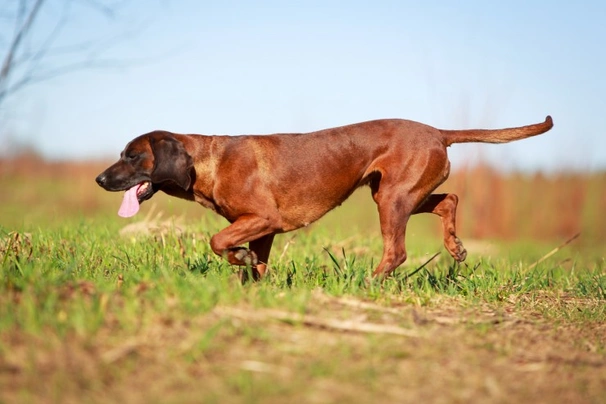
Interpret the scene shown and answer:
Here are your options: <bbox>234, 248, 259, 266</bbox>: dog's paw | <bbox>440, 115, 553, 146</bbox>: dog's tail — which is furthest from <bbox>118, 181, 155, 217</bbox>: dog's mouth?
<bbox>440, 115, 553, 146</bbox>: dog's tail

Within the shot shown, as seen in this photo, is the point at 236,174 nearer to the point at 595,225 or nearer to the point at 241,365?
the point at 241,365

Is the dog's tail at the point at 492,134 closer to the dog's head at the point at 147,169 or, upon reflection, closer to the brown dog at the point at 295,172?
the brown dog at the point at 295,172

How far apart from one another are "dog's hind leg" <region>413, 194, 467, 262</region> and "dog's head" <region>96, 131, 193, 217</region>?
2185mm

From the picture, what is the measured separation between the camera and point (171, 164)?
18.8 feet

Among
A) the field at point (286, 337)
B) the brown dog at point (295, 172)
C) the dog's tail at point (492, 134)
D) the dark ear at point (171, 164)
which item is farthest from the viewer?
the dog's tail at point (492, 134)

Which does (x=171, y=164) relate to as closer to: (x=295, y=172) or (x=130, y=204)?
(x=130, y=204)

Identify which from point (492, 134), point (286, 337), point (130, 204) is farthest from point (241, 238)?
point (492, 134)

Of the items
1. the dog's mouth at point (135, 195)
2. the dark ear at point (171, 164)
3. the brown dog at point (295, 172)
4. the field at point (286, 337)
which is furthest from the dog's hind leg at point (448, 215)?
the dog's mouth at point (135, 195)

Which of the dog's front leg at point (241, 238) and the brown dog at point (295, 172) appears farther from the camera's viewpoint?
the brown dog at point (295, 172)

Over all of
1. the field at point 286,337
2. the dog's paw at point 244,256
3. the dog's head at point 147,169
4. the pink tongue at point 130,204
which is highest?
the dog's head at point 147,169

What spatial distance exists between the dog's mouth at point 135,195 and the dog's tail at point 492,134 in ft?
8.50

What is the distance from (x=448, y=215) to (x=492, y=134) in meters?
0.82

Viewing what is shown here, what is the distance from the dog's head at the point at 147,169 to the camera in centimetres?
573

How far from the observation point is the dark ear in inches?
225
